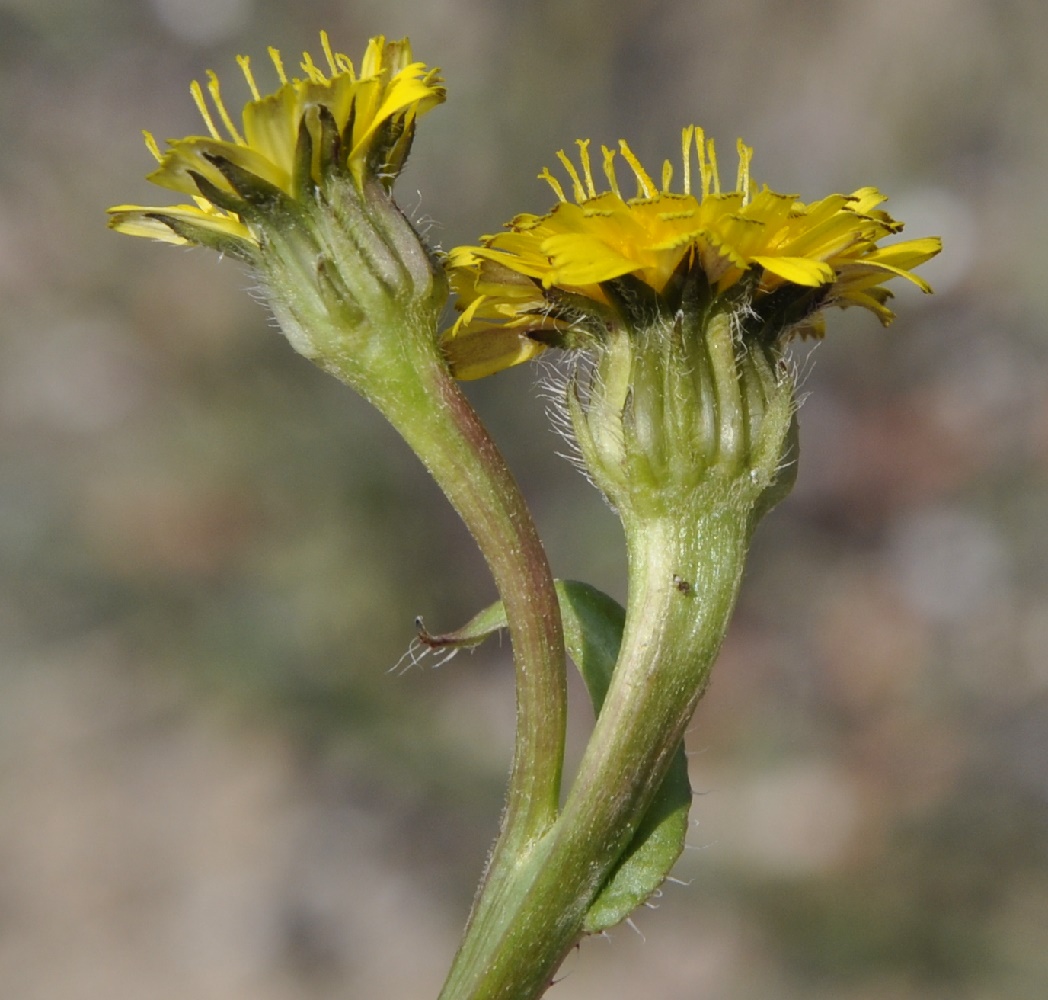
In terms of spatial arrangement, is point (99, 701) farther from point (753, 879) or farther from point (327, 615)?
point (753, 879)

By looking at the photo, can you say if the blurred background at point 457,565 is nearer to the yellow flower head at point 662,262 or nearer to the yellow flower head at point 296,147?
the yellow flower head at point 662,262

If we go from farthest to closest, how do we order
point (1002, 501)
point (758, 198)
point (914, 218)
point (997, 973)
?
point (914, 218), point (1002, 501), point (997, 973), point (758, 198)

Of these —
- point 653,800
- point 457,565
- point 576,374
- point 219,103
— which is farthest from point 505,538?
point 457,565

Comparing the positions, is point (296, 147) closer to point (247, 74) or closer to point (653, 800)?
point (247, 74)

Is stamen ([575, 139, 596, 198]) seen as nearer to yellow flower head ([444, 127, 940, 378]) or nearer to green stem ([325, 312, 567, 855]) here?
Answer: yellow flower head ([444, 127, 940, 378])

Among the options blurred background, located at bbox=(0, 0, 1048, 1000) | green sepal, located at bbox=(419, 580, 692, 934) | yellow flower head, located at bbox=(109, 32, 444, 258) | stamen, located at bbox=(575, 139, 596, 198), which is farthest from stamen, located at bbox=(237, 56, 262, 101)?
blurred background, located at bbox=(0, 0, 1048, 1000)

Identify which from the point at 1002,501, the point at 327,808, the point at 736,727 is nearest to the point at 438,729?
the point at 327,808
